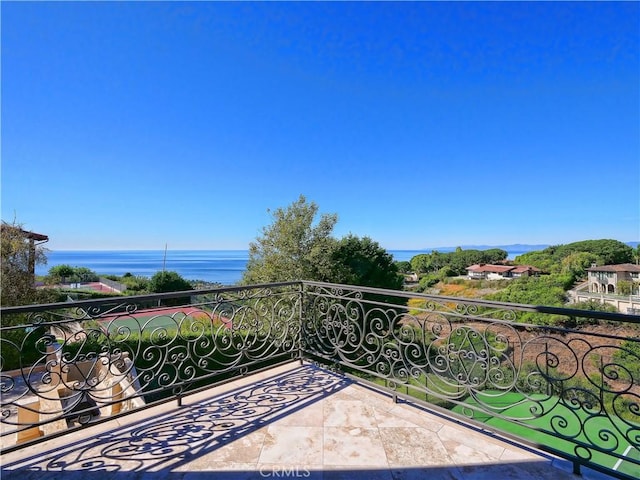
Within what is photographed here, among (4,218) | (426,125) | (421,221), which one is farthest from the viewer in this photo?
(421,221)

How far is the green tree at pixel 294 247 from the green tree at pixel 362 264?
0.69 m

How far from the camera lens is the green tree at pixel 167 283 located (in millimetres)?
19266

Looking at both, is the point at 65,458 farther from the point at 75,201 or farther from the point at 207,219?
the point at 207,219

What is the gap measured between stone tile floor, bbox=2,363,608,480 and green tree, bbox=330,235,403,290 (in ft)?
29.3

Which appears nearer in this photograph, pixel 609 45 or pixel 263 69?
pixel 609 45

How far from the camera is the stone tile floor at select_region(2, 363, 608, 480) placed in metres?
1.65

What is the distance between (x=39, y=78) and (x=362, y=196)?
15.4 meters

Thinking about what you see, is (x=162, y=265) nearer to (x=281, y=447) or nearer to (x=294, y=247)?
(x=294, y=247)

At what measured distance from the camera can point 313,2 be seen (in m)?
5.35

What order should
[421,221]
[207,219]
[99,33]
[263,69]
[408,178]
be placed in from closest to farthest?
[99,33]
[263,69]
[408,178]
[421,221]
[207,219]

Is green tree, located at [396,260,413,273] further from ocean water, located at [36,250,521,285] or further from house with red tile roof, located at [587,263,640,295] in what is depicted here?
house with red tile roof, located at [587,263,640,295]

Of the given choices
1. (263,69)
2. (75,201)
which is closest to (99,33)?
(263,69)

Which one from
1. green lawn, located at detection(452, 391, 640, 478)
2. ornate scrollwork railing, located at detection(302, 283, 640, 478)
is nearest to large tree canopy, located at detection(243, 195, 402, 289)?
green lawn, located at detection(452, 391, 640, 478)

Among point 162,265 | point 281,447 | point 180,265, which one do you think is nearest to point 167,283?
point 162,265
